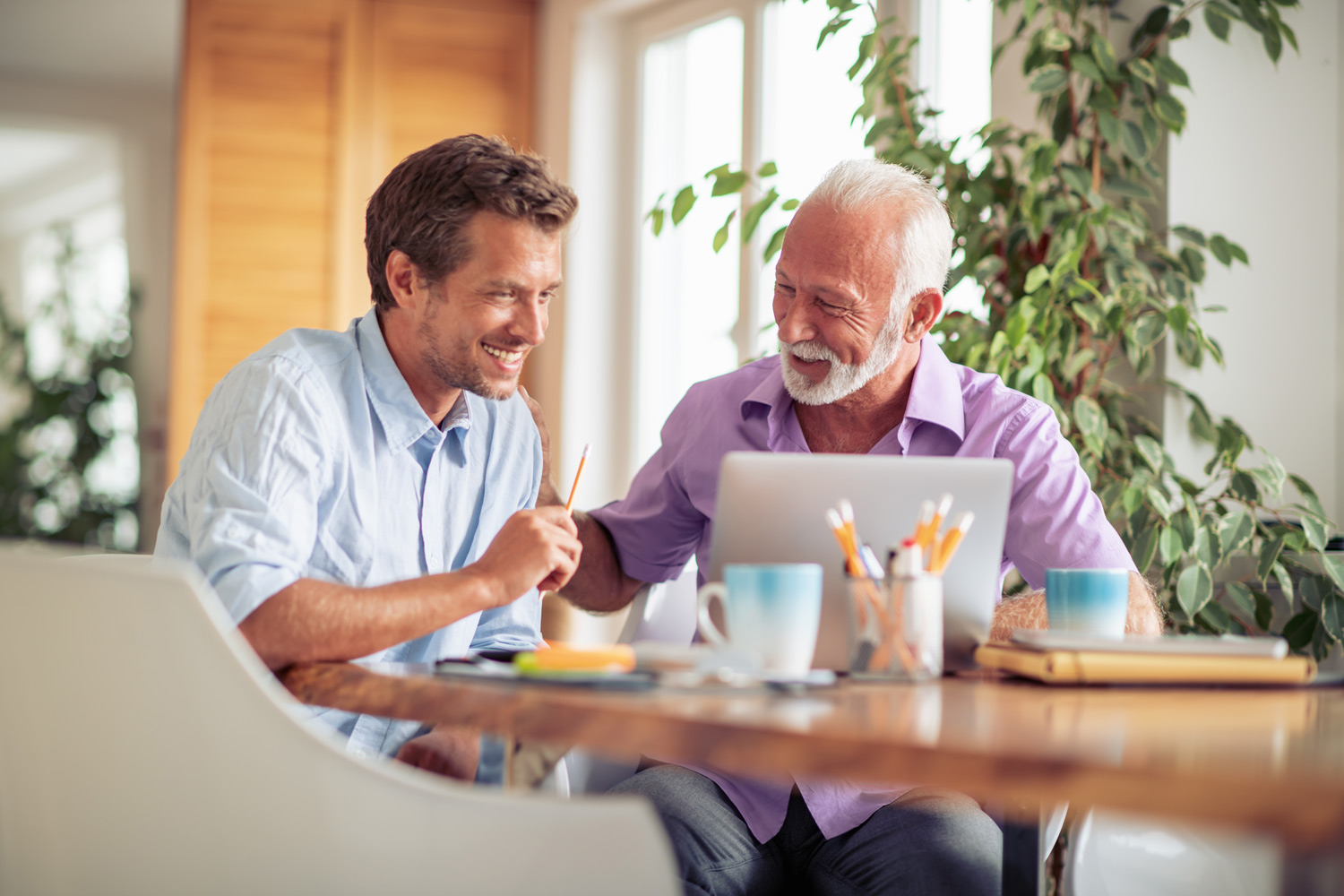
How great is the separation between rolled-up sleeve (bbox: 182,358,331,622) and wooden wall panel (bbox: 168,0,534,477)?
9.33 ft

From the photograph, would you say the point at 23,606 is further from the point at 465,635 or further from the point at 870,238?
the point at 870,238

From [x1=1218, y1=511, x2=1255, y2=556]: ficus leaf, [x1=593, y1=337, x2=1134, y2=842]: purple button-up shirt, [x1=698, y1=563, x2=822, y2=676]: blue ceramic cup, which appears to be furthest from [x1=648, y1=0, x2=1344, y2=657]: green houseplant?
[x1=698, y1=563, x2=822, y2=676]: blue ceramic cup

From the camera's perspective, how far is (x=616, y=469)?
173 inches

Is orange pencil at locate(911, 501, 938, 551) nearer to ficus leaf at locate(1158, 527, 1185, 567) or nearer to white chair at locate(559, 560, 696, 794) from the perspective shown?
white chair at locate(559, 560, 696, 794)

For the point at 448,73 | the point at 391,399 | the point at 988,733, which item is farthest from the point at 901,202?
the point at 448,73

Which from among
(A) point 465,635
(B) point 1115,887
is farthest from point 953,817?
(A) point 465,635

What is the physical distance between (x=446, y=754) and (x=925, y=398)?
0.83m

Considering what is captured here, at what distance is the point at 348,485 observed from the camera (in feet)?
4.66

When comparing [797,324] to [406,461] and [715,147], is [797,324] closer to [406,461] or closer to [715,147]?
[406,461]

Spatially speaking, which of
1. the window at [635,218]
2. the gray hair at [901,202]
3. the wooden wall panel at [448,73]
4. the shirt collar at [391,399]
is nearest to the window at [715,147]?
the window at [635,218]

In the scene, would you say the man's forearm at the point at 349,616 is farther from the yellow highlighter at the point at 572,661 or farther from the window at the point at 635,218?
the window at the point at 635,218

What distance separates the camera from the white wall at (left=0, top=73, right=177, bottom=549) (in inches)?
165

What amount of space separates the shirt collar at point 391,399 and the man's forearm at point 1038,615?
70 cm

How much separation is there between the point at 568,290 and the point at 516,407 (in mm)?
2661
